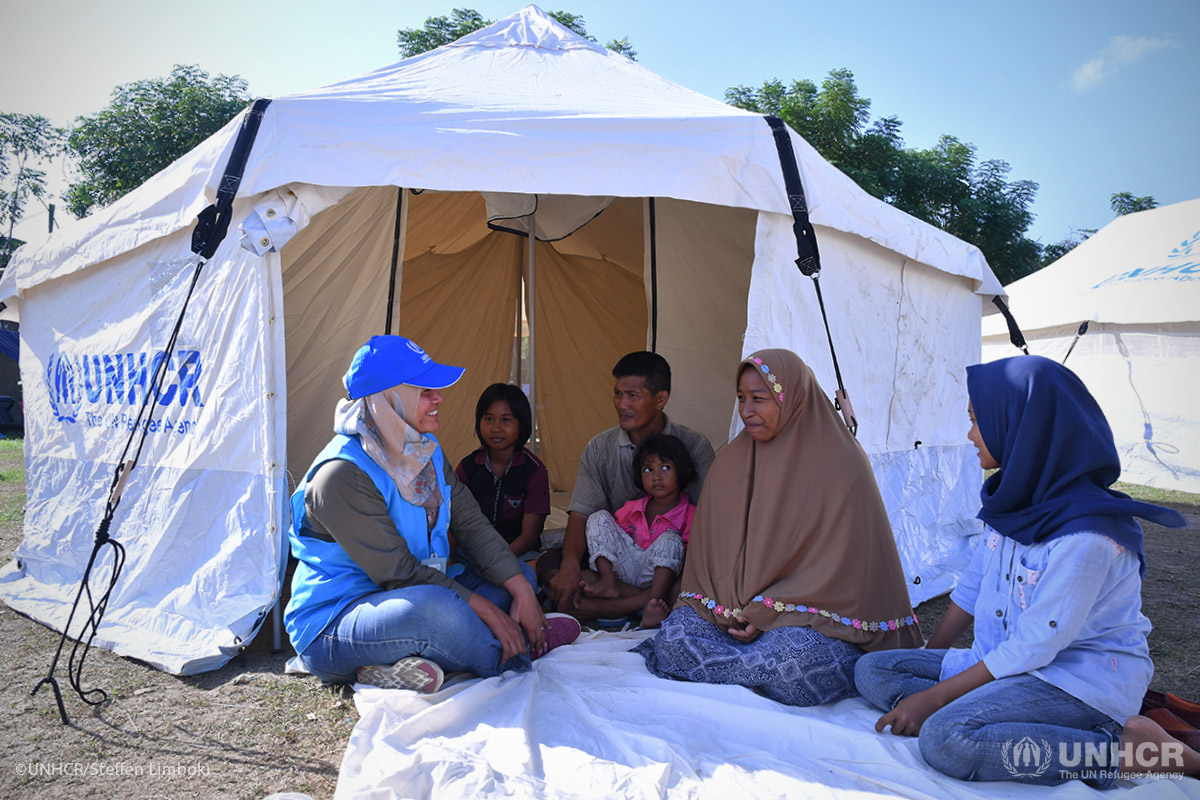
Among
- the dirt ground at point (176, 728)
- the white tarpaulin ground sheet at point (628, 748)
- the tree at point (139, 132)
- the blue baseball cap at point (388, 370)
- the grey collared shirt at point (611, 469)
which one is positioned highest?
the tree at point (139, 132)

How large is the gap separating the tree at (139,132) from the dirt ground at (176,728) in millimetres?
12538

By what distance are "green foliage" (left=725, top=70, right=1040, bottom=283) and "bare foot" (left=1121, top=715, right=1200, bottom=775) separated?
42.0 ft

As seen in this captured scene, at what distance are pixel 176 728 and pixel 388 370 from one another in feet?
3.97

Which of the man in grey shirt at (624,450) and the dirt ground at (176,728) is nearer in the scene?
the dirt ground at (176,728)

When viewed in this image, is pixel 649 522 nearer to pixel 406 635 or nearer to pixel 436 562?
pixel 436 562

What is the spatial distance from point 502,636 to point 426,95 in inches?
87.7

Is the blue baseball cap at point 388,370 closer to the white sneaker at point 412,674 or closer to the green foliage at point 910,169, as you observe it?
the white sneaker at point 412,674

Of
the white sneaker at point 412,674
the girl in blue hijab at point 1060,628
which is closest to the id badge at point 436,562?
the white sneaker at point 412,674

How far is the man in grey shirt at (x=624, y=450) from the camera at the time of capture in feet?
11.0

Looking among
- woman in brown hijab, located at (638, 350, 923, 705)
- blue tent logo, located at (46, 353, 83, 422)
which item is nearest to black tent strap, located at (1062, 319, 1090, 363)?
woman in brown hijab, located at (638, 350, 923, 705)

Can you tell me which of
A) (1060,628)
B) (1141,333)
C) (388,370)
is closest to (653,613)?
(388,370)

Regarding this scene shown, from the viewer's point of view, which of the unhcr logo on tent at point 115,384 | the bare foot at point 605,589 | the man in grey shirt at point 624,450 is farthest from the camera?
the man in grey shirt at point 624,450

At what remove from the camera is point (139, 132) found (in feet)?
42.8

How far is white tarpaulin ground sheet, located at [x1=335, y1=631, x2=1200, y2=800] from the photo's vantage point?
1.78 metres
